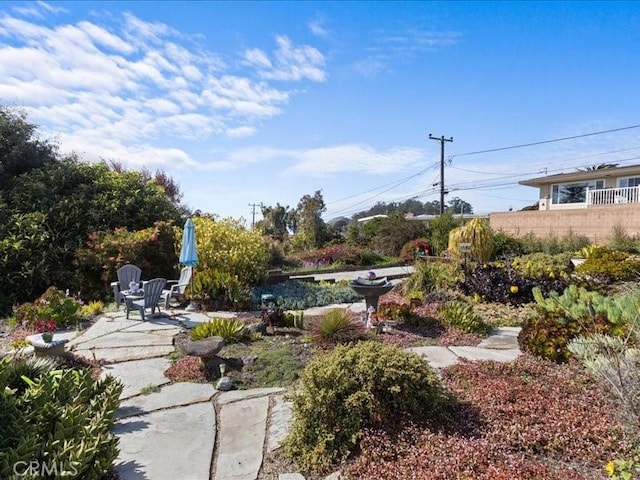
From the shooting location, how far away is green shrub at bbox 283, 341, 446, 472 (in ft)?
8.76

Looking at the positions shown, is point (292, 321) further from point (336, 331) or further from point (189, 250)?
point (189, 250)

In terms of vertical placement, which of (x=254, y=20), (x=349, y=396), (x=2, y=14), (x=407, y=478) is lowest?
(x=407, y=478)

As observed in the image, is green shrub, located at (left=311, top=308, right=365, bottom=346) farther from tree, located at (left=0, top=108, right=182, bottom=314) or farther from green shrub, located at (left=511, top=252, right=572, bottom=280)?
tree, located at (left=0, top=108, right=182, bottom=314)

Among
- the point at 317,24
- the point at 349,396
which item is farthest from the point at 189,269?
the point at 349,396

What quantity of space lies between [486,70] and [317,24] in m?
4.56

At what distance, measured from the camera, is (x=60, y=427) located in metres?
2.37

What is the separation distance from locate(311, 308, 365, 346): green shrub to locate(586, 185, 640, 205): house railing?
17.8 metres

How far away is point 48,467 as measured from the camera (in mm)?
2137

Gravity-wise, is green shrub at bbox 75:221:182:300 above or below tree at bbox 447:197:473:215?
below

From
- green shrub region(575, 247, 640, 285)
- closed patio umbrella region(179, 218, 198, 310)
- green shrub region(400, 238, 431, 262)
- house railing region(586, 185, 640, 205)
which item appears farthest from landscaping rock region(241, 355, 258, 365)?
house railing region(586, 185, 640, 205)

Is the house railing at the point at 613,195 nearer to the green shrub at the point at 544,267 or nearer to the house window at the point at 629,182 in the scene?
the house window at the point at 629,182

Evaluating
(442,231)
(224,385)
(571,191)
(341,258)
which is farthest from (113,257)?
(571,191)

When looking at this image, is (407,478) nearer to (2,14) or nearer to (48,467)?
(48,467)

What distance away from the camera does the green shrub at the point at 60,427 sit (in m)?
2.15
